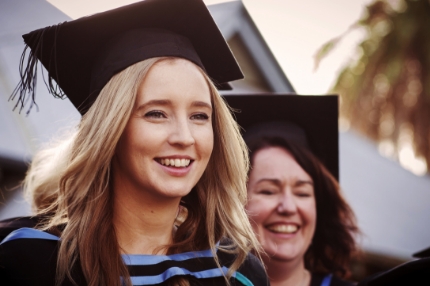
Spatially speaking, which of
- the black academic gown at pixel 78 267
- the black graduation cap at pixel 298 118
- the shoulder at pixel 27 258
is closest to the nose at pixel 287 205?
the black graduation cap at pixel 298 118

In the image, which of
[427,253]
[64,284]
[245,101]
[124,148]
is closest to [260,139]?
[245,101]

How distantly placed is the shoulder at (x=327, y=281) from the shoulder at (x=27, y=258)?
1980 millimetres

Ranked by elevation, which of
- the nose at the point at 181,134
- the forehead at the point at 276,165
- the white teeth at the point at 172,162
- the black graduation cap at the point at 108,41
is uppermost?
the black graduation cap at the point at 108,41

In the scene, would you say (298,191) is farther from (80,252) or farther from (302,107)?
(80,252)

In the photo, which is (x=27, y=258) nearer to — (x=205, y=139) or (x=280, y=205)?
(x=205, y=139)

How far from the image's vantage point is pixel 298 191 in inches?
141

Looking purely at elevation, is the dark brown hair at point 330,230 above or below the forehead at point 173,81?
below

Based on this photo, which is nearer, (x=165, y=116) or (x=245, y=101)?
(x=165, y=116)

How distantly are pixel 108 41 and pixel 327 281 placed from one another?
2.19 meters

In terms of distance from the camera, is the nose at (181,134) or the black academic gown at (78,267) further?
the nose at (181,134)

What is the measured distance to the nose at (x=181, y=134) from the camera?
236 cm

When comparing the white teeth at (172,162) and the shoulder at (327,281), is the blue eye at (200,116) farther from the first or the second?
the shoulder at (327,281)

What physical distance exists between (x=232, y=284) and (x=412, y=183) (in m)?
6.67

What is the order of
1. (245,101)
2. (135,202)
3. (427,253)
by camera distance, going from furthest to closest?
(245,101) < (427,253) < (135,202)
